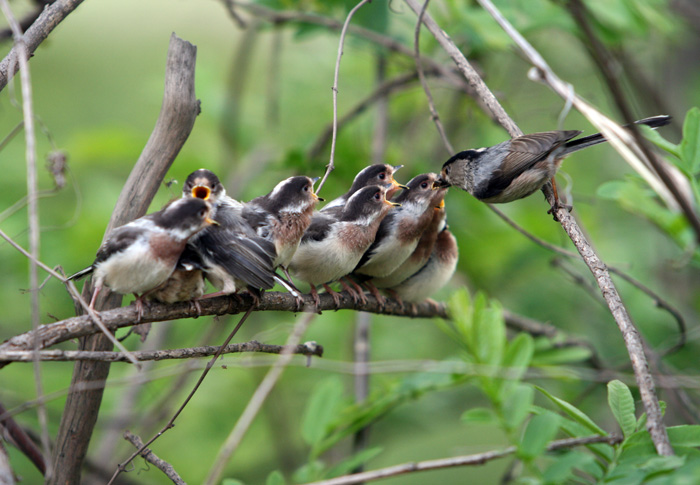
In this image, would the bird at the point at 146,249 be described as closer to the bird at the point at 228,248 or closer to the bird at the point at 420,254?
the bird at the point at 228,248

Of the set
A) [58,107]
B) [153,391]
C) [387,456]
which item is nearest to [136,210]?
[153,391]

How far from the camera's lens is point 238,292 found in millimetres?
2957

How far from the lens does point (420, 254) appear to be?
4277 mm

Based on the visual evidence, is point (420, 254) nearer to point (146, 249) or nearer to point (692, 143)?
point (692, 143)

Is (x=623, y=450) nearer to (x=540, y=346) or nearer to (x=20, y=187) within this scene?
(x=540, y=346)

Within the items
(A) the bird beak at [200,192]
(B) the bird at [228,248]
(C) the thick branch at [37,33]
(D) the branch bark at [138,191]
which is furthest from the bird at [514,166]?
(C) the thick branch at [37,33]

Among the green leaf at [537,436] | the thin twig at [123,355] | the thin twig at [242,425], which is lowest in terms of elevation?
the thin twig at [242,425]

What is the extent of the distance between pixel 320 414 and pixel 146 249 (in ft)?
4.67

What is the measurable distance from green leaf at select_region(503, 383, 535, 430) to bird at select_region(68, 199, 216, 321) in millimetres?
1502

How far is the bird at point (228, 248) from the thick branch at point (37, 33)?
0.92 meters

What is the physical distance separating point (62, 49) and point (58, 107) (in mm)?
840

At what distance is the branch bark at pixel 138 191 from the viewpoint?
113 inches

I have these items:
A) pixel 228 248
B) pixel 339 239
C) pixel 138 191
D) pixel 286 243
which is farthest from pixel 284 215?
pixel 138 191

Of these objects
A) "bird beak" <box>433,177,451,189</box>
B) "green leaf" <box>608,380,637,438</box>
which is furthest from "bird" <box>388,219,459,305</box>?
"green leaf" <box>608,380,637,438</box>
